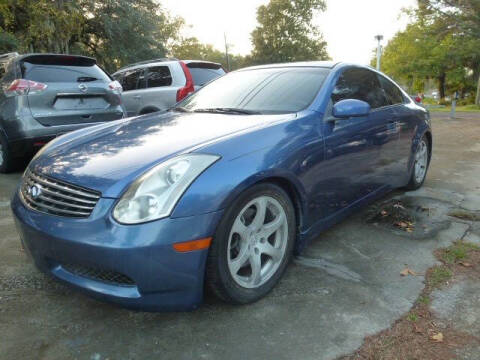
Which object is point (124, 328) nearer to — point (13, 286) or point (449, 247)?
point (13, 286)

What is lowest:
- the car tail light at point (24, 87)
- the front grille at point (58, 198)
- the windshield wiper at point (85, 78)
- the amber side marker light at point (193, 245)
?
the amber side marker light at point (193, 245)

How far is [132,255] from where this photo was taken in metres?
1.73

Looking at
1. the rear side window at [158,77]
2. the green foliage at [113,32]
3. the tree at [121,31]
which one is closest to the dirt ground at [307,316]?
Result: the rear side window at [158,77]

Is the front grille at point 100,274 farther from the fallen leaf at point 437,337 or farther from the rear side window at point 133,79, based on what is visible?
the rear side window at point 133,79

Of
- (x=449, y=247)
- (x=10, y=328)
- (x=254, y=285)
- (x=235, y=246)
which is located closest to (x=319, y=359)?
(x=254, y=285)

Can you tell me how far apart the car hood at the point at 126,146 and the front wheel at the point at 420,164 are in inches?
95.1

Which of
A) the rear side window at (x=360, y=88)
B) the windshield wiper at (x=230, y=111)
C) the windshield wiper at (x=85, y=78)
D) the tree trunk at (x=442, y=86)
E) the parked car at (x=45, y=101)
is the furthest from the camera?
the tree trunk at (x=442, y=86)

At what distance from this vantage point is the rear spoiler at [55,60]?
4727 millimetres

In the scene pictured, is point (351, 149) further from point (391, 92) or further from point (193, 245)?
point (193, 245)

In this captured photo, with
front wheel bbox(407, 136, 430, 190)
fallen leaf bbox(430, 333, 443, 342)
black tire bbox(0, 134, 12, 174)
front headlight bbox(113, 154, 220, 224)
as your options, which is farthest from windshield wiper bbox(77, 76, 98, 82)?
fallen leaf bbox(430, 333, 443, 342)

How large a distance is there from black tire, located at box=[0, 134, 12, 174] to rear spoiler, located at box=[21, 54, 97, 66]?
39.7 inches

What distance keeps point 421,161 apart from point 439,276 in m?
2.32

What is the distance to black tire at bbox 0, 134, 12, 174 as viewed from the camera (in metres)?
4.72

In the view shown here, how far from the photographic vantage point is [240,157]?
207cm
